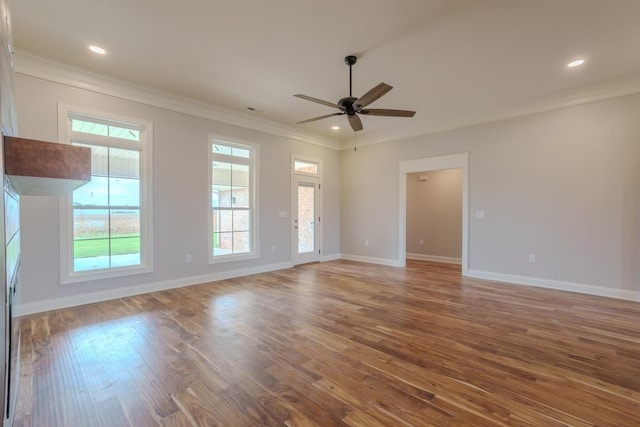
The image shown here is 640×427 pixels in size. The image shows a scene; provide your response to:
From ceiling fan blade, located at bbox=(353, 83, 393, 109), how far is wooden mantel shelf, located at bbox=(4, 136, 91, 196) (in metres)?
2.43

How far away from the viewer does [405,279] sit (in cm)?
508

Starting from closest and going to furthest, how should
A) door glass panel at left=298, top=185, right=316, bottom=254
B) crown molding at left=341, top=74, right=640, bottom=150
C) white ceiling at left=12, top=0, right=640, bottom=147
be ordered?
white ceiling at left=12, top=0, right=640, bottom=147 → crown molding at left=341, top=74, right=640, bottom=150 → door glass panel at left=298, top=185, right=316, bottom=254

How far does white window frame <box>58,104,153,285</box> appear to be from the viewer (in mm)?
3549

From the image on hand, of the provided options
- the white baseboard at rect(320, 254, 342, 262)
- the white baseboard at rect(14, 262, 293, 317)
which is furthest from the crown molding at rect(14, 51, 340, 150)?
the white baseboard at rect(320, 254, 342, 262)

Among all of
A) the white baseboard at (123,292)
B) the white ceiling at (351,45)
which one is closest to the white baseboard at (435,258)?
the white ceiling at (351,45)

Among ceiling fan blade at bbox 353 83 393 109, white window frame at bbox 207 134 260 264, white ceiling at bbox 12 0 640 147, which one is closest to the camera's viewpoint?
white ceiling at bbox 12 0 640 147

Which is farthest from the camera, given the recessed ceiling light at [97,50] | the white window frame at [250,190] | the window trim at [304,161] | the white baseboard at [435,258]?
the white baseboard at [435,258]

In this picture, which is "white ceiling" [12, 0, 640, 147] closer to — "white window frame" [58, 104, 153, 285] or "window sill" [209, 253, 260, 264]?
"white window frame" [58, 104, 153, 285]

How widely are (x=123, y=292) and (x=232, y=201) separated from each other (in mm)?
2162

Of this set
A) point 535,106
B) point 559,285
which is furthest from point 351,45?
point 559,285

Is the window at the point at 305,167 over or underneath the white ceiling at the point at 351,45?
underneath

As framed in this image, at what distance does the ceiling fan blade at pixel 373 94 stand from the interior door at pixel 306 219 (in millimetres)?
3267

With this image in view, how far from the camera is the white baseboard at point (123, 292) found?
132 inches

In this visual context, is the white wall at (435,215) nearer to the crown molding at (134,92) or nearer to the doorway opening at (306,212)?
the doorway opening at (306,212)
